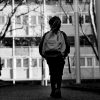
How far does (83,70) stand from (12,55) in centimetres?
843

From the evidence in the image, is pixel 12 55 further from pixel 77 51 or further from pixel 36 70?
pixel 77 51

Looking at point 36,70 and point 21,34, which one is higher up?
point 21,34

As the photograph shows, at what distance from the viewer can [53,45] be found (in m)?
6.82

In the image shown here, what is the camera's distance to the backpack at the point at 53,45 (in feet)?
22.3

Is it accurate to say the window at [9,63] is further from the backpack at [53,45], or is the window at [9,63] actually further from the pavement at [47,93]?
the backpack at [53,45]

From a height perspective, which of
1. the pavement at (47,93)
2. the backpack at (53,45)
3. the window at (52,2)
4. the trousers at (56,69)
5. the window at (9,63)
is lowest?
the window at (9,63)

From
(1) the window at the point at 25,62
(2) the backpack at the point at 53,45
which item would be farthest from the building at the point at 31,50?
(2) the backpack at the point at 53,45

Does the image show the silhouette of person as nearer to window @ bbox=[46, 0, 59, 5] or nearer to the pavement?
the pavement

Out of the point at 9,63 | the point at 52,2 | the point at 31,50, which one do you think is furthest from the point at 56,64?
the point at 52,2

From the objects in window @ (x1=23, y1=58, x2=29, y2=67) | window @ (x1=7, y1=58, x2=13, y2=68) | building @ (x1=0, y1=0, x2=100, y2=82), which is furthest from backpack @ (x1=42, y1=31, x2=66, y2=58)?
window @ (x1=7, y1=58, x2=13, y2=68)

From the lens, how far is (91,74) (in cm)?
5147

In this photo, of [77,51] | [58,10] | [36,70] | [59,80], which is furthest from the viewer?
[58,10]

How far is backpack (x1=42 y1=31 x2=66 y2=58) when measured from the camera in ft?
22.3

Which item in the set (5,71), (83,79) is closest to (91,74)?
(83,79)
